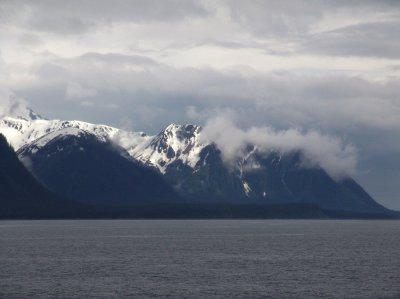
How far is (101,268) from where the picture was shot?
15688 cm

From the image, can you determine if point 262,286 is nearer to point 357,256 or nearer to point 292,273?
point 292,273

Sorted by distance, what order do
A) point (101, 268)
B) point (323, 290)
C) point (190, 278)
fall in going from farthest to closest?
point (101, 268), point (190, 278), point (323, 290)

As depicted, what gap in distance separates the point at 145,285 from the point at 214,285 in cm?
1059

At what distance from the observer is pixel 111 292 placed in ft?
403

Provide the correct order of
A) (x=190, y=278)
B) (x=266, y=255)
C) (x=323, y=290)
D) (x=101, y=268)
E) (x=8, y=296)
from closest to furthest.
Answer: (x=8, y=296) → (x=323, y=290) → (x=190, y=278) → (x=101, y=268) → (x=266, y=255)

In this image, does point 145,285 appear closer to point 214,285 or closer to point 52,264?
point 214,285

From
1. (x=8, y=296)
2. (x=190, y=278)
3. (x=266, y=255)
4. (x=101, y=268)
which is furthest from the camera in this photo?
(x=266, y=255)

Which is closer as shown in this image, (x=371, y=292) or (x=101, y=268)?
(x=371, y=292)

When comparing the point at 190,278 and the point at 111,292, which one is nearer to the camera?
the point at 111,292

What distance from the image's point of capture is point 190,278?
459 ft

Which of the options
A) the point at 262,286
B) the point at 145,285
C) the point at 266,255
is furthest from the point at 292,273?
the point at 266,255


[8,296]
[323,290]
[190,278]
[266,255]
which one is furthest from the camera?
[266,255]

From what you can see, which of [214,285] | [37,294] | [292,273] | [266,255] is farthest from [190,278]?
[266,255]

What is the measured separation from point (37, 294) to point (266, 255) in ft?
263
